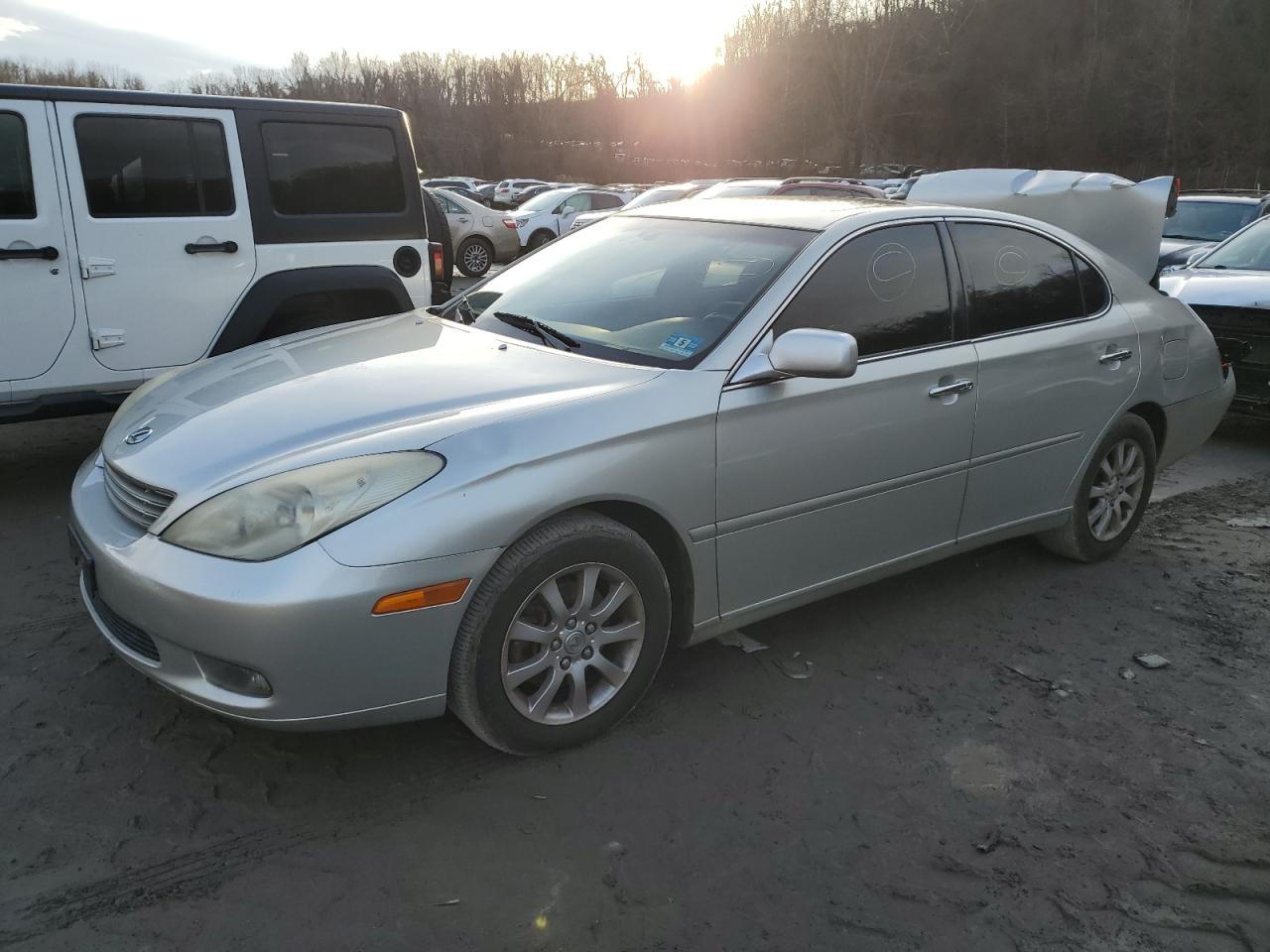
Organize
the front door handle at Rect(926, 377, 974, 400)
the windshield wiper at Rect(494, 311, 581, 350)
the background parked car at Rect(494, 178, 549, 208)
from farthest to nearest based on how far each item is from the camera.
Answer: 1. the background parked car at Rect(494, 178, 549, 208)
2. the front door handle at Rect(926, 377, 974, 400)
3. the windshield wiper at Rect(494, 311, 581, 350)

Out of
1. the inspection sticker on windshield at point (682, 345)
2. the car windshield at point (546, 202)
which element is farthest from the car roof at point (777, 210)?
the car windshield at point (546, 202)

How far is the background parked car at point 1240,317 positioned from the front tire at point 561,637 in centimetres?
533

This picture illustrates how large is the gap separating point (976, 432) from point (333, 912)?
9.36ft

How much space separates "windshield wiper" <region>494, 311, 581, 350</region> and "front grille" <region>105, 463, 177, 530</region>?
4.49 feet

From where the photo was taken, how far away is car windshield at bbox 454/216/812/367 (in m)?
3.46

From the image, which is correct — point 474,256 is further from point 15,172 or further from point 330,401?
point 330,401

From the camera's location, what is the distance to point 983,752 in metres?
3.26

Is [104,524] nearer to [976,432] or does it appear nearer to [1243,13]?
[976,432]

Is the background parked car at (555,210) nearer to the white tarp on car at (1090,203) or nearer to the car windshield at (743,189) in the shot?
the car windshield at (743,189)

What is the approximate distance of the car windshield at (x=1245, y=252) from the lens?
26.4 ft

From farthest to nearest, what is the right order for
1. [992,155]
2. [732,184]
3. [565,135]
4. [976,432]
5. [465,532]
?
1. [565,135]
2. [992,155]
3. [732,184]
4. [976,432]
5. [465,532]

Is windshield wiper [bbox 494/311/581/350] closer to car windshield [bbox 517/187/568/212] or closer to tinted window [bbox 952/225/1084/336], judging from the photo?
tinted window [bbox 952/225/1084/336]

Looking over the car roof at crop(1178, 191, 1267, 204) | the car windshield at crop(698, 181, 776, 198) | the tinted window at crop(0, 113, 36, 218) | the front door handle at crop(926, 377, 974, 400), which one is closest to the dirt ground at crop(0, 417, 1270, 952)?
the front door handle at crop(926, 377, 974, 400)

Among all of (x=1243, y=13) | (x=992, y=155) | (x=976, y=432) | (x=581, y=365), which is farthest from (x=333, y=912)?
(x=992, y=155)
